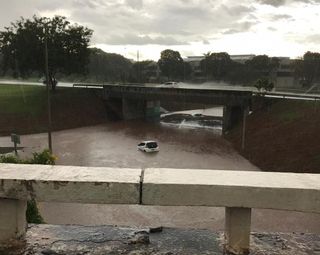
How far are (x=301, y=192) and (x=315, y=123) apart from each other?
34453 millimetres

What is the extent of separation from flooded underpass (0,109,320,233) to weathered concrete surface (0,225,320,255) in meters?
1.01

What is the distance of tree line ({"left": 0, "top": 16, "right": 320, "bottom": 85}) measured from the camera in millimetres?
58000

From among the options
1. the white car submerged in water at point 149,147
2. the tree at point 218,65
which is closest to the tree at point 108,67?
the tree at point 218,65

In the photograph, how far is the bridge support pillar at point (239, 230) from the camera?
15.7ft

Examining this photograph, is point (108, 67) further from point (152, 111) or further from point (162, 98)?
point (162, 98)

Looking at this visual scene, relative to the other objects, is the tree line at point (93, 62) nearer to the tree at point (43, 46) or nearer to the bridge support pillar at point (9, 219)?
the tree at point (43, 46)

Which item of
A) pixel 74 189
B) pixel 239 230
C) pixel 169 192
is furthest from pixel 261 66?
pixel 74 189

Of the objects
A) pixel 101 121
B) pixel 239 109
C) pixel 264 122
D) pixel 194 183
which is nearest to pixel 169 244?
pixel 194 183

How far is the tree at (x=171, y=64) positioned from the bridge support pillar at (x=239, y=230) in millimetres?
116241

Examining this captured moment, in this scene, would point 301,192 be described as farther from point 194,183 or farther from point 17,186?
point 17,186

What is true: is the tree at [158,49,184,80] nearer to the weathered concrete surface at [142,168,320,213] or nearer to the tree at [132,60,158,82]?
the tree at [132,60,158,82]

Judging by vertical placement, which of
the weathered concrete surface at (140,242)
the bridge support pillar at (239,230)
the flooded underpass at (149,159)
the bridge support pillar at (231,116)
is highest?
the bridge support pillar at (239,230)

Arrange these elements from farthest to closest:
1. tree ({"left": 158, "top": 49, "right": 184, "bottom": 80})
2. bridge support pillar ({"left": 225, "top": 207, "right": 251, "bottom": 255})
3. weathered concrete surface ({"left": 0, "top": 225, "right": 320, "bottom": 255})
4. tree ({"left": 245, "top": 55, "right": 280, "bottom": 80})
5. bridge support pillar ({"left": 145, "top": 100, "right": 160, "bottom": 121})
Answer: tree ({"left": 158, "top": 49, "right": 184, "bottom": 80}) → tree ({"left": 245, "top": 55, "right": 280, "bottom": 80}) → bridge support pillar ({"left": 145, "top": 100, "right": 160, "bottom": 121}) → weathered concrete surface ({"left": 0, "top": 225, "right": 320, "bottom": 255}) → bridge support pillar ({"left": 225, "top": 207, "right": 251, "bottom": 255})

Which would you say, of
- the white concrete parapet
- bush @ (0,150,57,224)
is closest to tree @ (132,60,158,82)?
bush @ (0,150,57,224)
